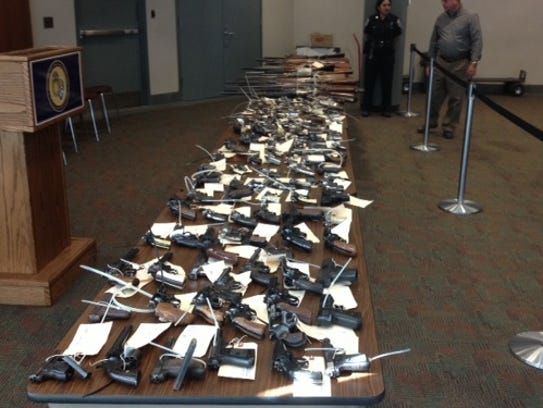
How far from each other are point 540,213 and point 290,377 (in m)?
3.44

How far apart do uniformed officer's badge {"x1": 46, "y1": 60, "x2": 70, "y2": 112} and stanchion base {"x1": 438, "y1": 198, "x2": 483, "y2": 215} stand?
105 inches

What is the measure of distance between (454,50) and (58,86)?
171 inches

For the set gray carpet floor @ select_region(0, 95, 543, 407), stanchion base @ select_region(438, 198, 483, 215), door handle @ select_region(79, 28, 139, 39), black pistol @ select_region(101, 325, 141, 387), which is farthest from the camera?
door handle @ select_region(79, 28, 139, 39)

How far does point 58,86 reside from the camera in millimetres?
2887

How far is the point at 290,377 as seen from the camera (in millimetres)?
1430

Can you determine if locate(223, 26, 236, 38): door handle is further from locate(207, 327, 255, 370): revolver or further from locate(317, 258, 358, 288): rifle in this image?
locate(207, 327, 255, 370): revolver

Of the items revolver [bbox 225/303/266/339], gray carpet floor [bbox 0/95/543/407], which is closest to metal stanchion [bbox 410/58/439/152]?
gray carpet floor [bbox 0/95/543/407]

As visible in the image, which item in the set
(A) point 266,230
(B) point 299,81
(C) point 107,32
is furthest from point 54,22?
(A) point 266,230

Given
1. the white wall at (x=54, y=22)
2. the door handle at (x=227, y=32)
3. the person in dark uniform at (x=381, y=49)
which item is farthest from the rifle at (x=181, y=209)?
the door handle at (x=227, y=32)

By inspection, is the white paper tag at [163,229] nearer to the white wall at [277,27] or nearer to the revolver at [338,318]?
the revolver at [338,318]

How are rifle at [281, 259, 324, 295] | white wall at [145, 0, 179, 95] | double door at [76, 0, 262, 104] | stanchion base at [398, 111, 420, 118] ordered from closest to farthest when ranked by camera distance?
1. rifle at [281, 259, 324, 295]
2. double door at [76, 0, 262, 104]
3. stanchion base at [398, 111, 420, 118]
4. white wall at [145, 0, 179, 95]

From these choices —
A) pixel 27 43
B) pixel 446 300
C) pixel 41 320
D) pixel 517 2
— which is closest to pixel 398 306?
pixel 446 300

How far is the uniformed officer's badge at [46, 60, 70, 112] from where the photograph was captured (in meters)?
2.80

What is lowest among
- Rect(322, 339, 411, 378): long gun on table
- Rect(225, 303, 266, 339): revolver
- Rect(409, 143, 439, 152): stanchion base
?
Rect(409, 143, 439, 152): stanchion base
